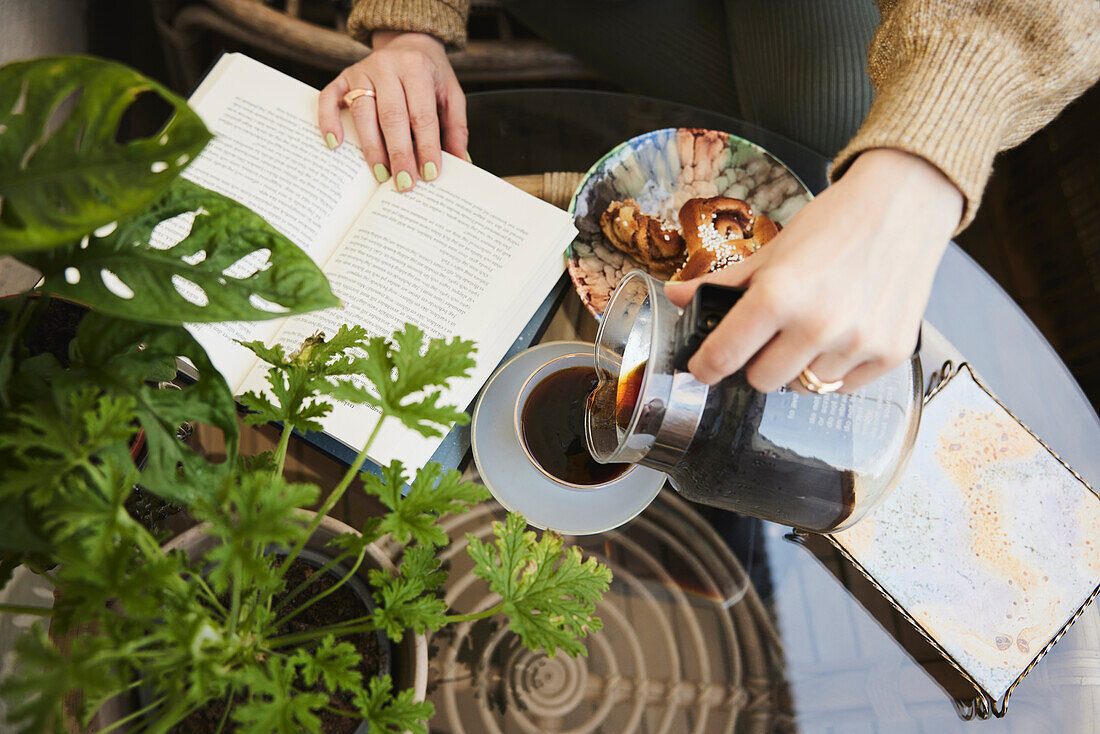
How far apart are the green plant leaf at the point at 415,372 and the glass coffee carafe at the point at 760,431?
→ 0.56ft

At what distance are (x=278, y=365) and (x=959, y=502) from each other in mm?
691

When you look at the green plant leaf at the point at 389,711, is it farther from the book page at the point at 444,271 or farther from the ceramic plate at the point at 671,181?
the ceramic plate at the point at 671,181

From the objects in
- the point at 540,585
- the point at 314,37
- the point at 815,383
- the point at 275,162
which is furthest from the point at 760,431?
the point at 314,37

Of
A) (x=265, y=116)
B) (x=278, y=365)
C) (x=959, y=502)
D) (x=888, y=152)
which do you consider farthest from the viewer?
(x=265, y=116)

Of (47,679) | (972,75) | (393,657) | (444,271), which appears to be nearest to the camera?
(47,679)

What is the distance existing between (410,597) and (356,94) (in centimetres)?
64

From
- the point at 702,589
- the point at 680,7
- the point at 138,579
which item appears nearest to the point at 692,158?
the point at 680,7

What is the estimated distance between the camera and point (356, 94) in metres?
0.82

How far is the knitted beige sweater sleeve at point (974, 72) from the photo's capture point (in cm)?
60

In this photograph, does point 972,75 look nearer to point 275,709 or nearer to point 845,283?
point 845,283

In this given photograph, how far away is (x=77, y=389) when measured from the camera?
1.17 ft

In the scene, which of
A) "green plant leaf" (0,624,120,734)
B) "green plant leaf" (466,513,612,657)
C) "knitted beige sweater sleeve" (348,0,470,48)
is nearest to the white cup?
"green plant leaf" (466,513,612,657)

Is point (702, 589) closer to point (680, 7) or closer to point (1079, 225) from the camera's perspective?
point (680, 7)

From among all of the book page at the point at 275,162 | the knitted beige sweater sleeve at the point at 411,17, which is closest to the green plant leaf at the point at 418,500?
the book page at the point at 275,162
